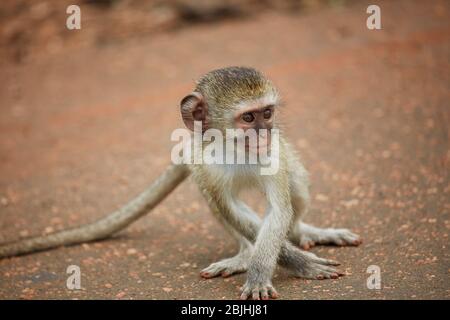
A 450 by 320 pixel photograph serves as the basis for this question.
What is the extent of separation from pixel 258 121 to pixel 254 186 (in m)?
0.75

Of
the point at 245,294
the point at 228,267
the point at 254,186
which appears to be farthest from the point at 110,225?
the point at 245,294

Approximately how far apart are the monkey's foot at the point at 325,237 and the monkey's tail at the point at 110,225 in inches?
55.2

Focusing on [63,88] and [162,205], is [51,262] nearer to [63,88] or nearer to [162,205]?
[162,205]

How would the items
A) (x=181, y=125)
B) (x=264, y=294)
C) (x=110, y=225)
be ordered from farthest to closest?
(x=181, y=125)
(x=110, y=225)
(x=264, y=294)

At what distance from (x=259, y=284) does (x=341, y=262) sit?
1.03 metres

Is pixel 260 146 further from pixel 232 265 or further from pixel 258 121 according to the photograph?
pixel 232 265

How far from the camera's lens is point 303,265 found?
5.96 m

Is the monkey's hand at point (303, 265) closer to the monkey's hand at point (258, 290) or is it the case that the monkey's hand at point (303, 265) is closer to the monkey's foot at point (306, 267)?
the monkey's foot at point (306, 267)

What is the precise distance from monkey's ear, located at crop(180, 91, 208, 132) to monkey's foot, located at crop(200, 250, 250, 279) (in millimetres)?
1329

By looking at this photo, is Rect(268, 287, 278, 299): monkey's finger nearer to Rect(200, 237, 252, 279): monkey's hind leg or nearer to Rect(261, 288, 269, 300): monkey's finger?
Rect(261, 288, 269, 300): monkey's finger

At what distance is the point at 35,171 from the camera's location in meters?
10.3

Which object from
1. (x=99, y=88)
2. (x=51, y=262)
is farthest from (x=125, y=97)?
(x=51, y=262)

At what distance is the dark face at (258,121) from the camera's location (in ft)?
18.5

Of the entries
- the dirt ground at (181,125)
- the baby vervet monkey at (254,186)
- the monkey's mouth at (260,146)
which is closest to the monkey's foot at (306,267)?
the baby vervet monkey at (254,186)
